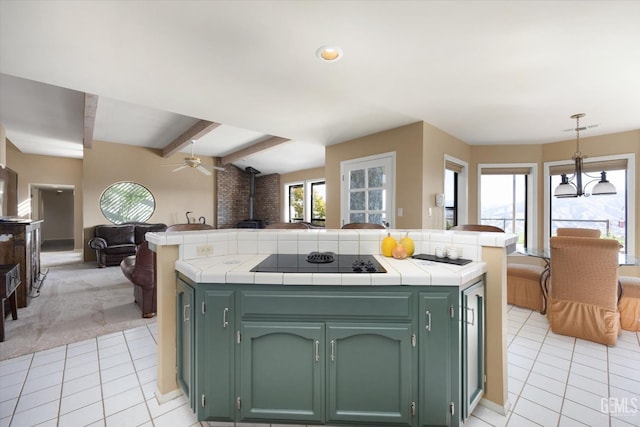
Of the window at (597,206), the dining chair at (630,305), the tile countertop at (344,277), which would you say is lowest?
the dining chair at (630,305)

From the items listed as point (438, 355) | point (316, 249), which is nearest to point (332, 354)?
point (438, 355)

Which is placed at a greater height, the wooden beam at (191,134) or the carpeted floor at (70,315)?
the wooden beam at (191,134)

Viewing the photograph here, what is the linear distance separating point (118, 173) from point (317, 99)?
5953 mm

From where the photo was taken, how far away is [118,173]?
20.8ft

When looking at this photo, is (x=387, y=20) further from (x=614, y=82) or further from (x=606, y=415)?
(x=606, y=415)

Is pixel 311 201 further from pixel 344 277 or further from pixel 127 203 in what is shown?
pixel 344 277

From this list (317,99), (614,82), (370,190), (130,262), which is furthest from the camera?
(370,190)

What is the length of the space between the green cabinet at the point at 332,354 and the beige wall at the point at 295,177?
20.0 ft

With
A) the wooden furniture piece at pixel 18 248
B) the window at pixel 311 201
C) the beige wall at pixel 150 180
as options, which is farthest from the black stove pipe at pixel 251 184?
the wooden furniture piece at pixel 18 248

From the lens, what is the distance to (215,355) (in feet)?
4.44

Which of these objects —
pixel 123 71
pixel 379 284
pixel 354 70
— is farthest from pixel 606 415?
pixel 123 71

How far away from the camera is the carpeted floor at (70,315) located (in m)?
2.39

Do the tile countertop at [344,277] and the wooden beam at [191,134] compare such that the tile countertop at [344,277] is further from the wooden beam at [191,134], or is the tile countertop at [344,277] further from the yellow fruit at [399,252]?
the wooden beam at [191,134]

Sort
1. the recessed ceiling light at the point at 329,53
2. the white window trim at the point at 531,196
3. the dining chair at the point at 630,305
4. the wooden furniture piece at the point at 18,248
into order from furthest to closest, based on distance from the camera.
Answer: the white window trim at the point at 531,196 < the wooden furniture piece at the point at 18,248 < the dining chair at the point at 630,305 < the recessed ceiling light at the point at 329,53
